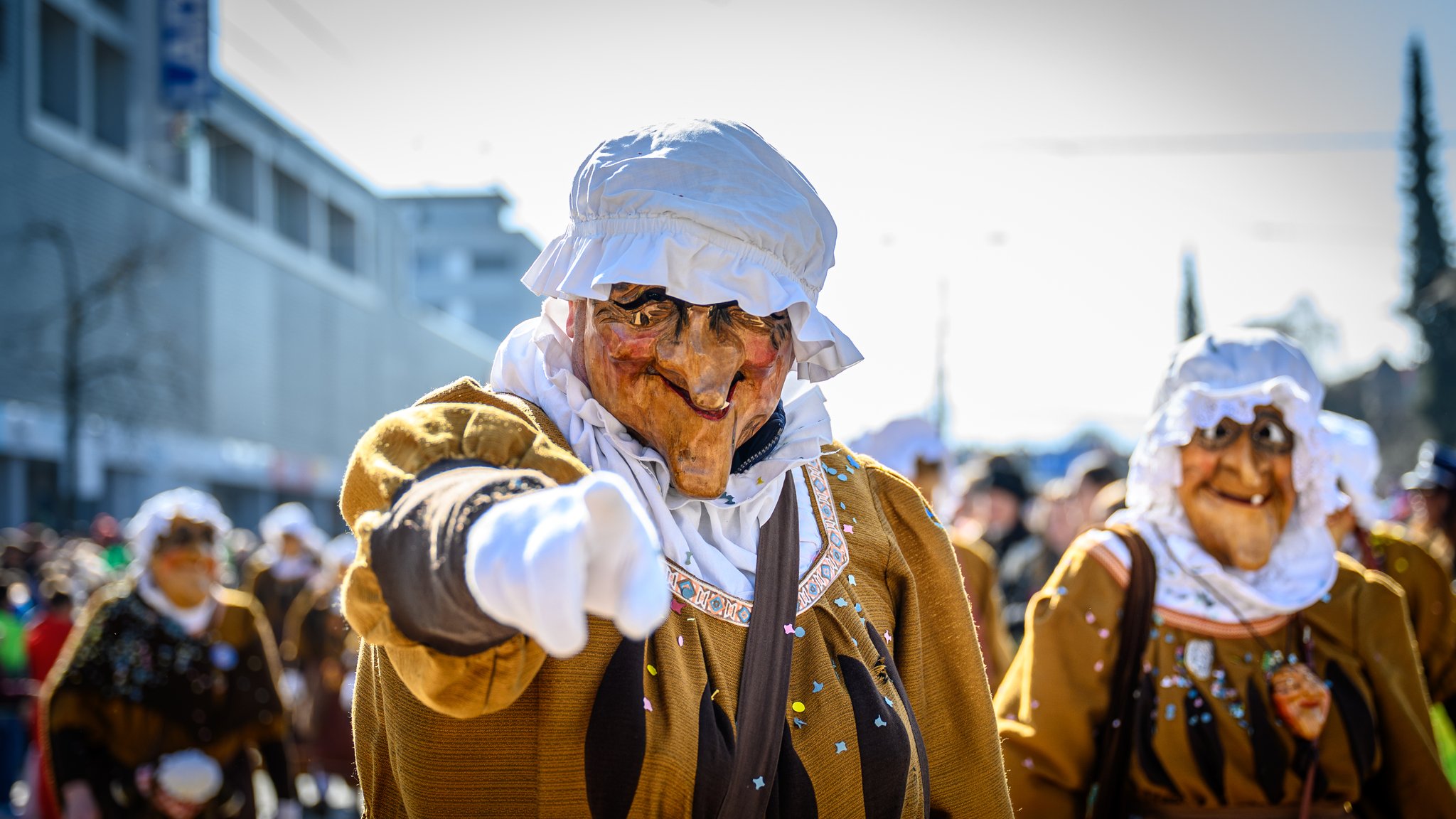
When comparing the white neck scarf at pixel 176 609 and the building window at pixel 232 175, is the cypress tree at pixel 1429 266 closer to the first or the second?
the building window at pixel 232 175

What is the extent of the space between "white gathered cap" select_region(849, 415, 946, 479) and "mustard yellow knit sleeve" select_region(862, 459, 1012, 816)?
13.2 feet

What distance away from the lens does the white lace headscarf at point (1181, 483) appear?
135 inches

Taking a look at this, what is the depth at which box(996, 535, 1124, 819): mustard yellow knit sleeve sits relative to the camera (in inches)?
126

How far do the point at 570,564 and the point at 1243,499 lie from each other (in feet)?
9.43

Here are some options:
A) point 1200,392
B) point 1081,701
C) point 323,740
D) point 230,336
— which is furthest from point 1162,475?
point 230,336

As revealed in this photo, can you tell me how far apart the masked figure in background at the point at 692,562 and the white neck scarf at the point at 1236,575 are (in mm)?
1240

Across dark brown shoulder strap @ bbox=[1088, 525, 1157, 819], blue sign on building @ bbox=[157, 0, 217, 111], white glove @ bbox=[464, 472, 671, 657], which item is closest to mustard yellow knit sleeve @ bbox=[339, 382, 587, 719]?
white glove @ bbox=[464, 472, 671, 657]

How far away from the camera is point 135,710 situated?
4.68 metres

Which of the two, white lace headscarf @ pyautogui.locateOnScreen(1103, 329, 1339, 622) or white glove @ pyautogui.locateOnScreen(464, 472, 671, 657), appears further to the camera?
white lace headscarf @ pyautogui.locateOnScreen(1103, 329, 1339, 622)

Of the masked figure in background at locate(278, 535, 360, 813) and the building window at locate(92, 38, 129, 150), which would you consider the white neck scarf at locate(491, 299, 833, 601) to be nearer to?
the masked figure in background at locate(278, 535, 360, 813)

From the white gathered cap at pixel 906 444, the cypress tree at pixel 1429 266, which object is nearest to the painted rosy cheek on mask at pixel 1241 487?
the white gathered cap at pixel 906 444

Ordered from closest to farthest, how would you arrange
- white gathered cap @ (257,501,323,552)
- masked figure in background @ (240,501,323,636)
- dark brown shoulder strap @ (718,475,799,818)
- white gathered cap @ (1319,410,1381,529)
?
dark brown shoulder strap @ (718,475,799,818) → white gathered cap @ (1319,410,1381,529) → masked figure in background @ (240,501,323,636) → white gathered cap @ (257,501,323,552)

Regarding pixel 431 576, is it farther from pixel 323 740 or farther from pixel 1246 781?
pixel 323 740

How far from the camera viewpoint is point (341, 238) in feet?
121
